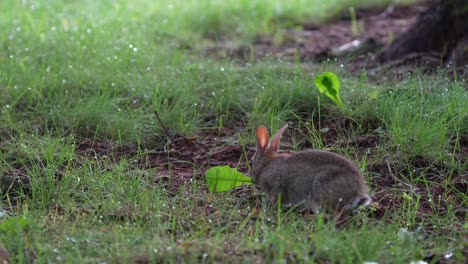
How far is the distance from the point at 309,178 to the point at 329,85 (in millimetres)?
1216

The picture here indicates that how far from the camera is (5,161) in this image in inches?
175

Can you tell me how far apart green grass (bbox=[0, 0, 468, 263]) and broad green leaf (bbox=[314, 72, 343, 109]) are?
0.16 meters

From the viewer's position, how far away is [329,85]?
488 cm

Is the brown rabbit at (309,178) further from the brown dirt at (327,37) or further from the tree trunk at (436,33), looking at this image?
the tree trunk at (436,33)

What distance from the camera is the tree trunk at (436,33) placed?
6130 mm

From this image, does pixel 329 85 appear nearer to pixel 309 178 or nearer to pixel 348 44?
pixel 309 178

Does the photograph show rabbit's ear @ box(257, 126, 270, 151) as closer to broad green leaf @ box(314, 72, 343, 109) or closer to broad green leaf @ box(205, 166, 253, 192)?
broad green leaf @ box(205, 166, 253, 192)

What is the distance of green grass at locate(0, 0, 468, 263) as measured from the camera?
3.36 meters

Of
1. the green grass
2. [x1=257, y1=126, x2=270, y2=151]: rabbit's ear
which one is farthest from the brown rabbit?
the green grass

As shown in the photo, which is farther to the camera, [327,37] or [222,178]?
[327,37]

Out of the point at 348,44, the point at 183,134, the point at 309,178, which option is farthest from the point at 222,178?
the point at 348,44

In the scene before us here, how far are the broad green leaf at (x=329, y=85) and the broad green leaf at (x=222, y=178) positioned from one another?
1142 millimetres

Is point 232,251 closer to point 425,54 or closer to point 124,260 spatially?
point 124,260

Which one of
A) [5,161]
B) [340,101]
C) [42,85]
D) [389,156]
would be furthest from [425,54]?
[5,161]
